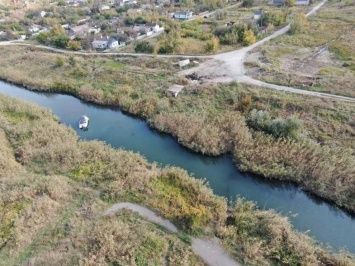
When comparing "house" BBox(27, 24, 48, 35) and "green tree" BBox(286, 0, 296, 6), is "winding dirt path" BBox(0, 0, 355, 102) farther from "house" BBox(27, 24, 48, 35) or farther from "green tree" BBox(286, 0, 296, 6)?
"green tree" BBox(286, 0, 296, 6)

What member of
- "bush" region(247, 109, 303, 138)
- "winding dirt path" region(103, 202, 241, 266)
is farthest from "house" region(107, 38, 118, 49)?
"winding dirt path" region(103, 202, 241, 266)

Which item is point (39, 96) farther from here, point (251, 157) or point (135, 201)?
point (251, 157)

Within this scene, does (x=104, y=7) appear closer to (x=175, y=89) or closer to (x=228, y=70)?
(x=228, y=70)

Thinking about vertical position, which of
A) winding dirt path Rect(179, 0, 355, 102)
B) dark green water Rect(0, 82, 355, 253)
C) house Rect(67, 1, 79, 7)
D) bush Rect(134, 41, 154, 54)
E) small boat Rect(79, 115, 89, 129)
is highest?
house Rect(67, 1, 79, 7)

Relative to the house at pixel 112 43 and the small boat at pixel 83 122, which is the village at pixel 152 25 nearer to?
the house at pixel 112 43

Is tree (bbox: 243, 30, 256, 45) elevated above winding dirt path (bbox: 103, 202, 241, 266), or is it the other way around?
tree (bbox: 243, 30, 256, 45)
